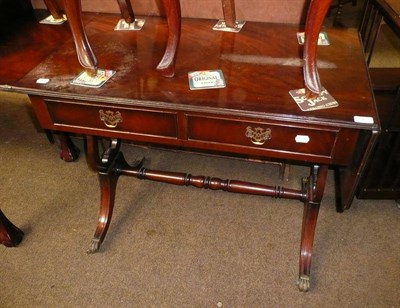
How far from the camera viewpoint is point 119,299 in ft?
4.65

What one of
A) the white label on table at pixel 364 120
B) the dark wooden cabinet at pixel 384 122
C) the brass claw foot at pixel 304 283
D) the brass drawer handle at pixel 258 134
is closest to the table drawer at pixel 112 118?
the brass drawer handle at pixel 258 134

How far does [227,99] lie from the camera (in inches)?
41.6

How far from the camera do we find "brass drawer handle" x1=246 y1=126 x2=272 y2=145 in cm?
106

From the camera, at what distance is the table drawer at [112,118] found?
3.68 feet

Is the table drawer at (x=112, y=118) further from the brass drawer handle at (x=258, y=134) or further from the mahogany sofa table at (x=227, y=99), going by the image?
the brass drawer handle at (x=258, y=134)

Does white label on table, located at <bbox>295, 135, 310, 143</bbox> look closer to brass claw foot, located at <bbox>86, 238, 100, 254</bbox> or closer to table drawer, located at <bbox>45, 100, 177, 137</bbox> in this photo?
table drawer, located at <bbox>45, 100, 177, 137</bbox>

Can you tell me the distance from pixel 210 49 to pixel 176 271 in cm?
99

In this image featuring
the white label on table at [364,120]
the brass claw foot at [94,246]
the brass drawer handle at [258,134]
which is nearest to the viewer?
the white label on table at [364,120]

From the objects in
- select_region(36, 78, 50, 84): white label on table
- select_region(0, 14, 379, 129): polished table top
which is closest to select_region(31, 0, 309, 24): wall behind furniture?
select_region(0, 14, 379, 129): polished table top

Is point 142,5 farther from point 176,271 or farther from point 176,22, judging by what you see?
point 176,271

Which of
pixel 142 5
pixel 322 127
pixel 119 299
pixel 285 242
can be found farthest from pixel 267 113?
pixel 142 5

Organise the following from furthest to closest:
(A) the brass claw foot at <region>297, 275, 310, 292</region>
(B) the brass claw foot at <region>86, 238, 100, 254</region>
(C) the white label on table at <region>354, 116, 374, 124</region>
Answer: (B) the brass claw foot at <region>86, 238, 100, 254</region>, (A) the brass claw foot at <region>297, 275, 310, 292</region>, (C) the white label on table at <region>354, 116, 374, 124</region>

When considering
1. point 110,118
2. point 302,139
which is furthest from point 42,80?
point 302,139

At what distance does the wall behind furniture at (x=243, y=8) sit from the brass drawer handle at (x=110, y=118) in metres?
0.85
